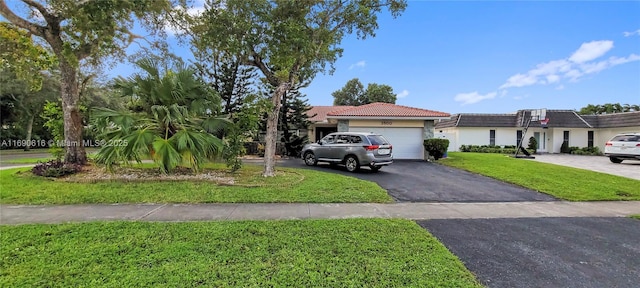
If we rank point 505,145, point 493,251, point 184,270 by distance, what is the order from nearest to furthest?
point 184,270 → point 493,251 → point 505,145

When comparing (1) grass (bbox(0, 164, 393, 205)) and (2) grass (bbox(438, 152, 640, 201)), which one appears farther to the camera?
(2) grass (bbox(438, 152, 640, 201))

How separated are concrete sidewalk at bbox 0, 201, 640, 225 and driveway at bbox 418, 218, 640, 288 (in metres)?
0.50

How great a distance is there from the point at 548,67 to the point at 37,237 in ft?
72.6

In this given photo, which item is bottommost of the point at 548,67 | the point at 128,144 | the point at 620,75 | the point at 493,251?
the point at 493,251

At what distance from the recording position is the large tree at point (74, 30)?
27.8 ft

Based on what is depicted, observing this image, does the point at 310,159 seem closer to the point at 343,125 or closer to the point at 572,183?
the point at 343,125

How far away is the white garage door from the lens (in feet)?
56.6

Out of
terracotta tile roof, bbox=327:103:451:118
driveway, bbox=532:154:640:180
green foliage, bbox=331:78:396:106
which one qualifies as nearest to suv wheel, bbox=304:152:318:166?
terracotta tile roof, bbox=327:103:451:118

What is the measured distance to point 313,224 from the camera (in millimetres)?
4805

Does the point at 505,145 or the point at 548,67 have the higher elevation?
the point at 548,67

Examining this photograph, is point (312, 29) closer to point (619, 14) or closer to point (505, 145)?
point (619, 14)

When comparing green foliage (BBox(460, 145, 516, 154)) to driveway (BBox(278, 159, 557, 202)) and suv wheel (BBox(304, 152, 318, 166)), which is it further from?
suv wheel (BBox(304, 152, 318, 166))

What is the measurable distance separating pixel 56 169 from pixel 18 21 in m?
4.79

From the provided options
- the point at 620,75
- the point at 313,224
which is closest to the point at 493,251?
the point at 313,224
